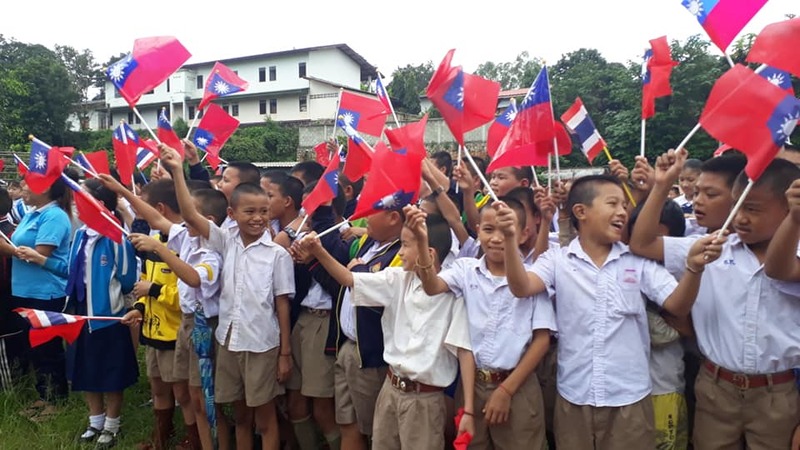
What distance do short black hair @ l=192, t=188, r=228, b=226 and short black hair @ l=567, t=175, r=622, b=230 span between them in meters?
2.33

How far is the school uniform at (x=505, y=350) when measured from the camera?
Result: 2.62 m

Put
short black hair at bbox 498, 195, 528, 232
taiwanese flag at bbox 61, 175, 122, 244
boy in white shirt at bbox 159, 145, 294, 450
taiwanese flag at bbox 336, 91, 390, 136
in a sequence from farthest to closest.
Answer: taiwanese flag at bbox 336, 91, 390, 136 → taiwanese flag at bbox 61, 175, 122, 244 → boy in white shirt at bbox 159, 145, 294, 450 → short black hair at bbox 498, 195, 528, 232

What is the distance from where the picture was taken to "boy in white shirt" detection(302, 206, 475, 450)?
8.86ft

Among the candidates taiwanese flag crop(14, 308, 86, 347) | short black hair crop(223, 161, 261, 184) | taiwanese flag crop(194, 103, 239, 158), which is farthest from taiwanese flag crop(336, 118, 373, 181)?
taiwanese flag crop(194, 103, 239, 158)

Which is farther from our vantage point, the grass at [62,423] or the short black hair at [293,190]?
the grass at [62,423]

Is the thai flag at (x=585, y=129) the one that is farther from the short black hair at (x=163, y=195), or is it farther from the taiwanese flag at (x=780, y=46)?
the short black hair at (x=163, y=195)

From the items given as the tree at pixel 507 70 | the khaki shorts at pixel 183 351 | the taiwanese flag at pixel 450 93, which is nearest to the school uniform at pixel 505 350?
the taiwanese flag at pixel 450 93

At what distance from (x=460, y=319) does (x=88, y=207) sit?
253 centimetres

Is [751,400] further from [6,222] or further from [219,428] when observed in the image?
[6,222]

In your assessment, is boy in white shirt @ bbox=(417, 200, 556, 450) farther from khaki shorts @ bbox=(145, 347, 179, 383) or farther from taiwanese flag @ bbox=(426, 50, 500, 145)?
khaki shorts @ bbox=(145, 347, 179, 383)

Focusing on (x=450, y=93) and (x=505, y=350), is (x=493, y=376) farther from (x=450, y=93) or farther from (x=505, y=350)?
(x=450, y=93)

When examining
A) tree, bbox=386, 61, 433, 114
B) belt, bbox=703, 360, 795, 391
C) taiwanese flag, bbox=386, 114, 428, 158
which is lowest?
belt, bbox=703, 360, 795, 391

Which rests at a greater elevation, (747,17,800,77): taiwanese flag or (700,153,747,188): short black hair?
(747,17,800,77): taiwanese flag

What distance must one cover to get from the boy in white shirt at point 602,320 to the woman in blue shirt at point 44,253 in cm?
395
